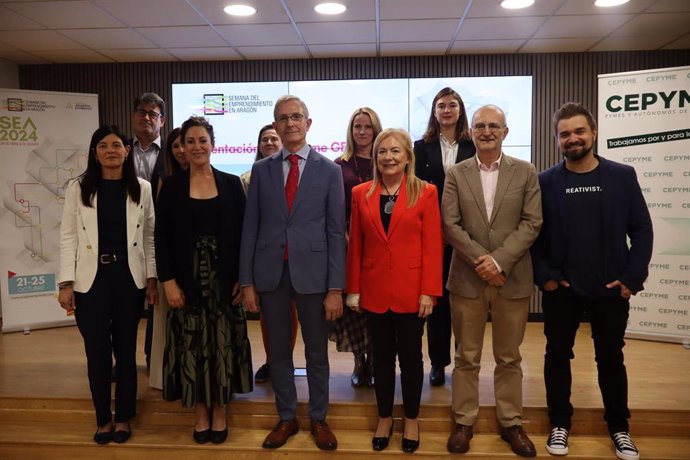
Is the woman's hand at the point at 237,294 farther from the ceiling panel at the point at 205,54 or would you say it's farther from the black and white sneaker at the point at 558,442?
the ceiling panel at the point at 205,54

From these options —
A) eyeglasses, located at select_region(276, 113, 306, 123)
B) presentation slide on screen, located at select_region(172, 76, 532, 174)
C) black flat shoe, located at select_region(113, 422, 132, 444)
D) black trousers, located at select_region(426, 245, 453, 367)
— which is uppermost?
presentation slide on screen, located at select_region(172, 76, 532, 174)

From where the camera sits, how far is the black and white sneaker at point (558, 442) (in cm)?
270

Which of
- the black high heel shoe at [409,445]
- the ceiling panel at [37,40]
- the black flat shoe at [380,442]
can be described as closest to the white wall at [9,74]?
the ceiling panel at [37,40]

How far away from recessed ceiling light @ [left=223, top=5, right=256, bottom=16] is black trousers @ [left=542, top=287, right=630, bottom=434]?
2.95 m

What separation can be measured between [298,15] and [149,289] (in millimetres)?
2475

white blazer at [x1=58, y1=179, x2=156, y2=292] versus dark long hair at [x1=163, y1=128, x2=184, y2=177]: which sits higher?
dark long hair at [x1=163, y1=128, x2=184, y2=177]

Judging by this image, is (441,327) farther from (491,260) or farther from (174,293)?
(174,293)

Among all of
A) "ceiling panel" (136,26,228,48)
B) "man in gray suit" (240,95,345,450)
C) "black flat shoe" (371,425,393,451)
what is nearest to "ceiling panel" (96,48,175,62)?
"ceiling panel" (136,26,228,48)

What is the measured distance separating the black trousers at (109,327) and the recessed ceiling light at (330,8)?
2421 millimetres

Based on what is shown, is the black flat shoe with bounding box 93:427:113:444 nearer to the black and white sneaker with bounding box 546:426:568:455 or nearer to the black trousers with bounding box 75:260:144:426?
the black trousers with bounding box 75:260:144:426

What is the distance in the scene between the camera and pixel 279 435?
2777mm

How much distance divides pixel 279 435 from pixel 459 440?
0.92 metres

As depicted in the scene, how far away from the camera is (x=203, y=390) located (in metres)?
2.76

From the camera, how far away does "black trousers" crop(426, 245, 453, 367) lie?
316 centimetres
